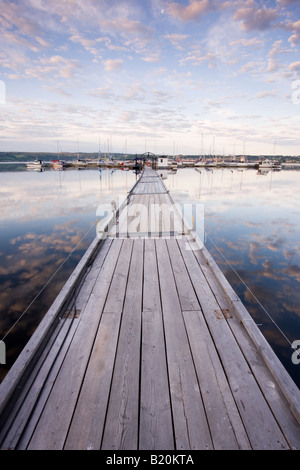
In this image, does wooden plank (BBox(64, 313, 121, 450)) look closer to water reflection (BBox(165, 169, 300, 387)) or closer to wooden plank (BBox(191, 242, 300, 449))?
wooden plank (BBox(191, 242, 300, 449))

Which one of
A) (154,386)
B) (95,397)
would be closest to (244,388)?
(154,386)

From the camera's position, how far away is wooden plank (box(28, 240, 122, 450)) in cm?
212

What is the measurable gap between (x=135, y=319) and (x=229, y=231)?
10149 mm

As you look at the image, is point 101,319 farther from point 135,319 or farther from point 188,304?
point 188,304

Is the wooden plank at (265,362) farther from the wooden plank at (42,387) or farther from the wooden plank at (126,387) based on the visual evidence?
the wooden plank at (42,387)

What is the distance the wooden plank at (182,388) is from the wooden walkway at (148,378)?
1cm

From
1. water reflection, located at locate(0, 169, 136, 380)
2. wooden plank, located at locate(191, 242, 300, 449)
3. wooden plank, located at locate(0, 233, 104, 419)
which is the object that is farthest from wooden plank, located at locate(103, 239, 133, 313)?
water reflection, located at locate(0, 169, 136, 380)

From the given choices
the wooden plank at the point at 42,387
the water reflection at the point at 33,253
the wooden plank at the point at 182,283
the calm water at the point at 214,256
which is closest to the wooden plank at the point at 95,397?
the wooden plank at the point at 42,387

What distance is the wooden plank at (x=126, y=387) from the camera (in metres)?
2.11

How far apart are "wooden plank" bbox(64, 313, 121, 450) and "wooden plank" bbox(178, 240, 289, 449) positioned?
1.39 m

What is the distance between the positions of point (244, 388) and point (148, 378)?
107 cm

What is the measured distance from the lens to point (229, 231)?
12.6 metres
